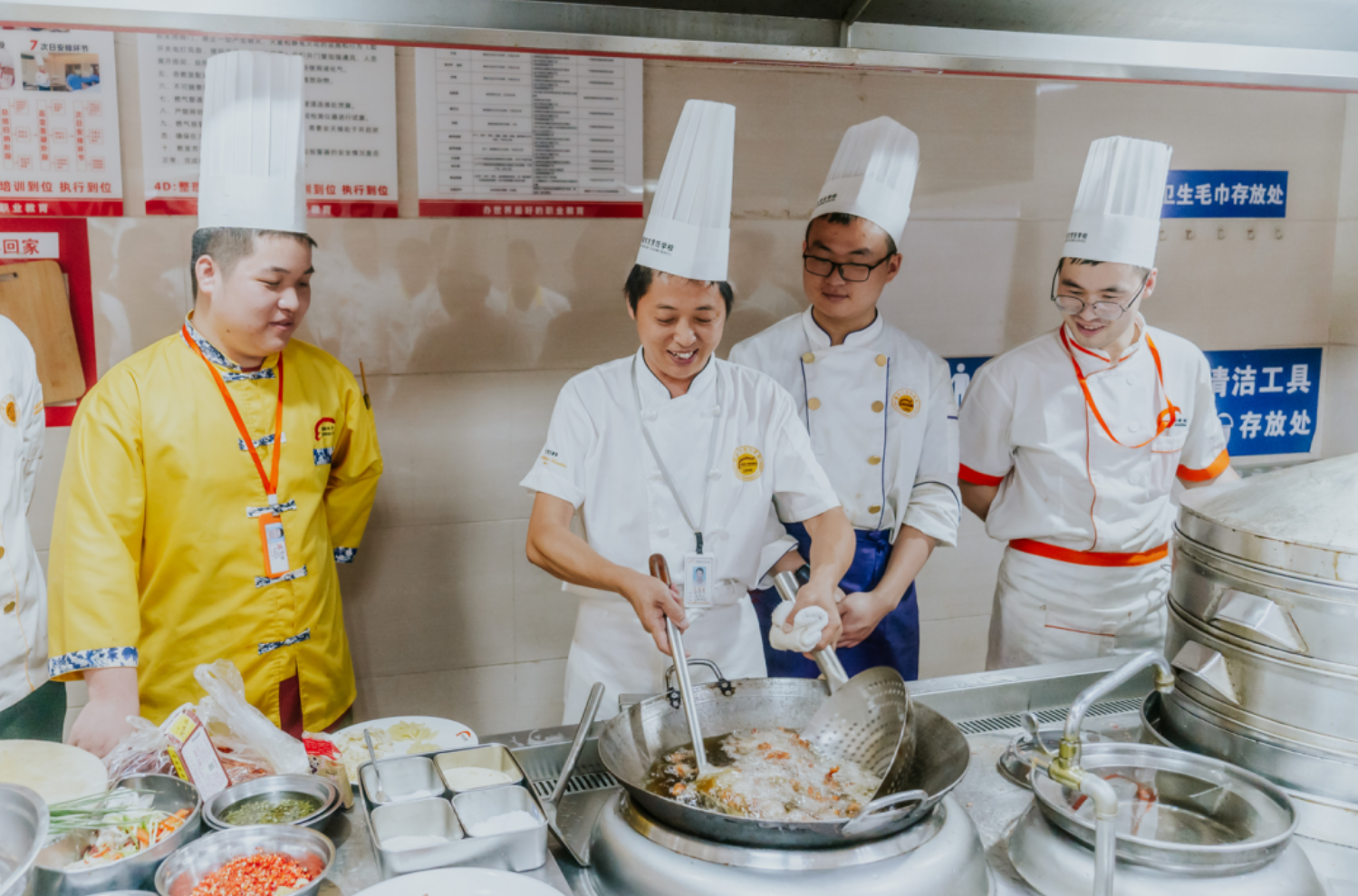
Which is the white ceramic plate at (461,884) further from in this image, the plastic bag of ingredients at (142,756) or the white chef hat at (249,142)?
the white chef hat at (249,142)

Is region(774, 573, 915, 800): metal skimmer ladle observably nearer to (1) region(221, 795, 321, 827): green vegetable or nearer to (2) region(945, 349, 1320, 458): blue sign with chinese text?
(1) region(221, 795, 321, 827): green vegetable

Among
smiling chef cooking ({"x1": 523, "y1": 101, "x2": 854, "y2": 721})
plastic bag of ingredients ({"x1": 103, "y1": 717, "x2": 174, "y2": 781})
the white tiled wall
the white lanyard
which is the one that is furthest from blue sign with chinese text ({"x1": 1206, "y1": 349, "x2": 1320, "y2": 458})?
plastic bag of ingredients ({"x1": 103, "y1": 717, "x2": 174, "y2": 781})

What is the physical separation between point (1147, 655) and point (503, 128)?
2.09 metres

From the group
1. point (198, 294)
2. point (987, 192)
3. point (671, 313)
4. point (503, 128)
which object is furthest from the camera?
point (987, 192)

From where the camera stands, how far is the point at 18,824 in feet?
3.22

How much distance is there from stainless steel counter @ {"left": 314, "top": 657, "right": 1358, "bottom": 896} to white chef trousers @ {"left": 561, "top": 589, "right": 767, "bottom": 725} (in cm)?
52

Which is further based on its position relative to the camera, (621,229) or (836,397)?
(621,229)

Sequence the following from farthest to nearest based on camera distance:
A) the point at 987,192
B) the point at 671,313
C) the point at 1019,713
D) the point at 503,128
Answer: the point at 987,192, the point at 503,128, the point at 671,313, the point at 1019,713

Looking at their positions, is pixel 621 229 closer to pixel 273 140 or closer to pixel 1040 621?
pixel 273 140

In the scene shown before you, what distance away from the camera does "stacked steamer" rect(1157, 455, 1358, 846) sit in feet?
4.42

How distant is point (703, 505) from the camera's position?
6.77 feet

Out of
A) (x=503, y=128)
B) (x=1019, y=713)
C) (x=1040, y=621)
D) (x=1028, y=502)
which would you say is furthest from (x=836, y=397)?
(x=503, y=128)

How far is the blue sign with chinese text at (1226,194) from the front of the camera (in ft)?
11.0

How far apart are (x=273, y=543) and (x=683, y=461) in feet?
2.99
